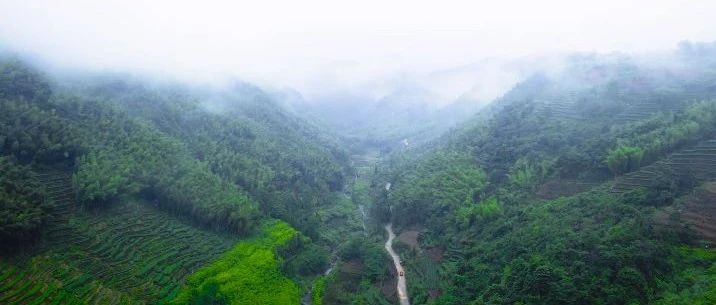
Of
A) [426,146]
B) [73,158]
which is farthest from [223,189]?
[426,146]

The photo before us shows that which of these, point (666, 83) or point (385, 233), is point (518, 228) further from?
point (666, 83)

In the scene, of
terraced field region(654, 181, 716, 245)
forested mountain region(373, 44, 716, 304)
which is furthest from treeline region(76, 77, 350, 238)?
terraced field region(654, 181, 716, 245)

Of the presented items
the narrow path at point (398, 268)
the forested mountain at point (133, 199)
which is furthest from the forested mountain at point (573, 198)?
the forested mountain at point (133, 199)

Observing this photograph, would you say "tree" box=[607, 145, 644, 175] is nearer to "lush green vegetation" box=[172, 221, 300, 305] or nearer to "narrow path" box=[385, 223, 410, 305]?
"narrow path" box=[385, 223, 410, 305]

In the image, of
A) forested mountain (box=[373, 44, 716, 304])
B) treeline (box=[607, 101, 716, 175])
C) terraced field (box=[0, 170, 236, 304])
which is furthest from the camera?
treeline (box=[607, 101, 716, 175])

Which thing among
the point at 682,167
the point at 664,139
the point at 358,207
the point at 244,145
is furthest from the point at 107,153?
the point at 664,139

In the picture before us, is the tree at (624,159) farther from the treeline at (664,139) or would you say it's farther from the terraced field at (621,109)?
the terraced field at (621,109)
